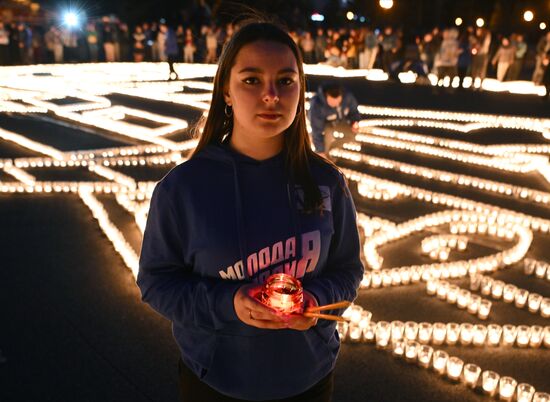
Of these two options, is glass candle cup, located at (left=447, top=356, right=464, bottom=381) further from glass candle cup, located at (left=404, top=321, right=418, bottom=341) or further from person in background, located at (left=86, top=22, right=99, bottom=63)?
person in background, located at (left=86, top=22, right=99, bottom=63)

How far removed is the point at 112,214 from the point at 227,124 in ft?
16.6

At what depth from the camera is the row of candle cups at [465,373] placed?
3.78 metres

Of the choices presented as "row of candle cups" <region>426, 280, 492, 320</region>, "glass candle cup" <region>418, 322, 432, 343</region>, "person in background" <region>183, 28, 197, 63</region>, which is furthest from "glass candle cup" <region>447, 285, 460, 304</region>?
"person in background" <region>183, 28, 197, 63</region>

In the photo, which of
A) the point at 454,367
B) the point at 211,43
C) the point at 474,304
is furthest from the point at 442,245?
the point at 211,43

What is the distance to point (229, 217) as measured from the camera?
2020mm

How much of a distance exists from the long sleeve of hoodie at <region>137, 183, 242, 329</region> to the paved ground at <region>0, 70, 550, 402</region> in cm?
201

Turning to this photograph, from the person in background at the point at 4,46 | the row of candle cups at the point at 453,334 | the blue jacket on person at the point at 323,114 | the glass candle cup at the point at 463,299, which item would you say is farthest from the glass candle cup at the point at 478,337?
the person in background at the point at 4,46

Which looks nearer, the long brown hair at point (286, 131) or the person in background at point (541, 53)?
the long brown hair at point (286, 131)

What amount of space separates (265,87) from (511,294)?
390cm

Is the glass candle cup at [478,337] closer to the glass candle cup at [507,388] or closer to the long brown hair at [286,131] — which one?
the glass candle cup at [507,388]

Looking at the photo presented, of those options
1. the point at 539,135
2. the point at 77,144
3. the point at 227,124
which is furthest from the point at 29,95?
the point at 227,124

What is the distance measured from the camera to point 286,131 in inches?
86.1

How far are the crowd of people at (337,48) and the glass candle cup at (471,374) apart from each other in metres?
14.7

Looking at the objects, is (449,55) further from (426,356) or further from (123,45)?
(123,45)
